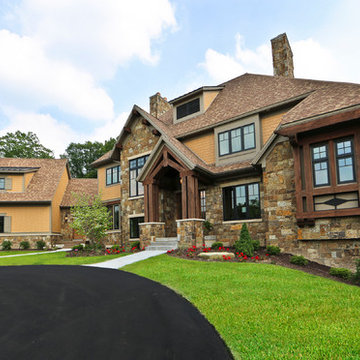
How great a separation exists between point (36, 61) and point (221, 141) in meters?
12.4

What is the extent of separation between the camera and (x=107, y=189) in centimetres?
2302

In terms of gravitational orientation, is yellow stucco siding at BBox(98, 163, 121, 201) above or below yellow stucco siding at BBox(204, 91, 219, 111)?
below

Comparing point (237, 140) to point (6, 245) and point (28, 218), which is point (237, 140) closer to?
point (28, 218)

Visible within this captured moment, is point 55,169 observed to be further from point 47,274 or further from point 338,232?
point 338,232

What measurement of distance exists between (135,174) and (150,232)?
4764 mm

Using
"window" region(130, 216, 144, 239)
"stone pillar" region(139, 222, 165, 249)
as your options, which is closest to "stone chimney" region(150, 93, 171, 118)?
"window" region(130, 216, 144, 239)

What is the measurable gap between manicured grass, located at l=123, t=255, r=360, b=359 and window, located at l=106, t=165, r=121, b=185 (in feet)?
40.9

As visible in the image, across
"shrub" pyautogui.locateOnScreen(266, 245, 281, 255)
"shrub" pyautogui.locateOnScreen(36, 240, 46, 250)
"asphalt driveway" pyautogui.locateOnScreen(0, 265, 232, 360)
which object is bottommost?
"shrub" pyautogui.locateOnScreen(36, 240, 46, 250)

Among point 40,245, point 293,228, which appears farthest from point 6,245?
point 293,228

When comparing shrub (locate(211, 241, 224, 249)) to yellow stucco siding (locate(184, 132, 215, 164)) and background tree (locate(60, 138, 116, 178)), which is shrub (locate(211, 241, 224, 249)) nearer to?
yellow stucco siding (locate(184, 132, 215, 164))

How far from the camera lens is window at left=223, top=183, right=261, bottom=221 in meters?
15.1

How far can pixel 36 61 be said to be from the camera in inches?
772

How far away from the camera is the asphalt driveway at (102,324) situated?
429 cm

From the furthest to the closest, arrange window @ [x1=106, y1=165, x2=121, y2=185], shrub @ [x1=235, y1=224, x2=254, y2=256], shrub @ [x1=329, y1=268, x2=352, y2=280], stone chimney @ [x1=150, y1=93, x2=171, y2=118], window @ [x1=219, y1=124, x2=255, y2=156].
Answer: stone chimney @ [x1=150, y1=93, x2=171, y2=118] → window @ [x1=106, y1=165, x2=121, y2=185] → window @ [x1=219, y1=124, x2=255, y2=156] → shrub @ [x1=235, y1=224, x2=254, y2=256] → shrub @ [x1=329, y1=268, x2=352, y2=280]
